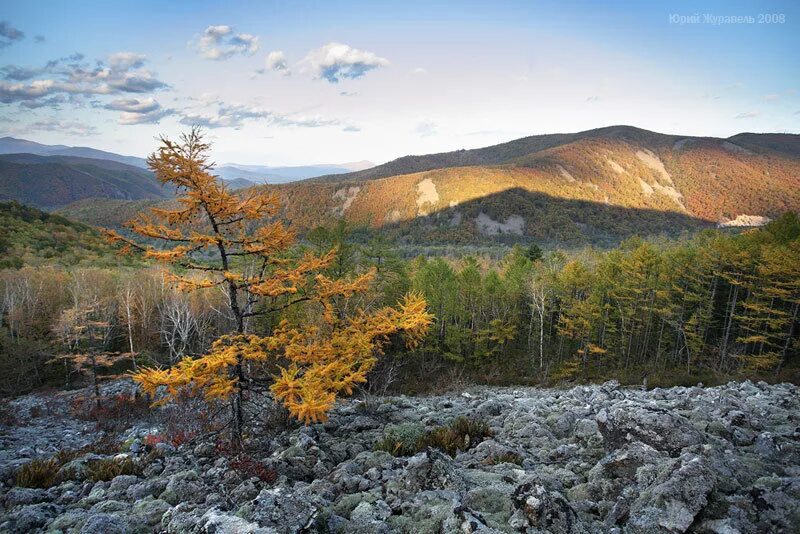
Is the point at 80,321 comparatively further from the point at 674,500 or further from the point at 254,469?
the point at 674,500

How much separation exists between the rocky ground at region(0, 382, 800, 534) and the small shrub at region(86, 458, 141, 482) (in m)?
0.26

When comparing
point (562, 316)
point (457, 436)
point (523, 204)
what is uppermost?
point (523, 204)

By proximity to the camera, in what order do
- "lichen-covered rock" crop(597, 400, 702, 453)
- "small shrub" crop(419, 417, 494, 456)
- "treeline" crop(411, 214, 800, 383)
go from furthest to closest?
"treeline" crop(411, 214, 800, 383)
"small shrub" crop(419, 417, 494, 456)
"lichen-covered rock" crop(597, 400, 702, 453)

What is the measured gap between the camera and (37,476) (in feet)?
26.7

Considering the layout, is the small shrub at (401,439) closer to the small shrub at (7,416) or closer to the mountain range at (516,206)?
the small shrub at (7,416)

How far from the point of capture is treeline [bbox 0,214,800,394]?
3145cm

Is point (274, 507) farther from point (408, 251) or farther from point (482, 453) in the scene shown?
point (408, 251)

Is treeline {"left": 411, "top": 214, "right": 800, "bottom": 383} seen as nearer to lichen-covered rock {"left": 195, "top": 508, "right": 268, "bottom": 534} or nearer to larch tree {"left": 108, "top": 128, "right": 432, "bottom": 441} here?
larch tree {"left": 108, "top": 128, "right": 432, "bottom": 441}

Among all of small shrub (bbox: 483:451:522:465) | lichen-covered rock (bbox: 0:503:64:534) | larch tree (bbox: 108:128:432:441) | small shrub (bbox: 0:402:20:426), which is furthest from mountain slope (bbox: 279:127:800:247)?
lichen-covered rock (bbox: 0:503:64:534)

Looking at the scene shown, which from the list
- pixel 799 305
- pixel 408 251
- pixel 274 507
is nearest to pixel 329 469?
pixel 274 507

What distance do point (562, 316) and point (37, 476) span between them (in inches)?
1532

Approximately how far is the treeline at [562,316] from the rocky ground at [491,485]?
20.1 metres

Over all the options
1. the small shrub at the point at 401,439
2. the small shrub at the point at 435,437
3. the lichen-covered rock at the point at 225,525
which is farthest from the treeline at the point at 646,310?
the lichen-covered rock at the point at 225,525

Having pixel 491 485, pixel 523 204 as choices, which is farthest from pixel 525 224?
pixel 491 485
